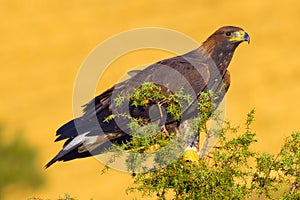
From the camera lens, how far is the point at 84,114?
815cm

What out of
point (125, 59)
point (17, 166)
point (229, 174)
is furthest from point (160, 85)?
point (125, 59)

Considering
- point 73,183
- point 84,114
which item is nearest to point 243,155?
point 84,114

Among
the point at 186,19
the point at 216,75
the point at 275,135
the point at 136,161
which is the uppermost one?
the point at 186,19

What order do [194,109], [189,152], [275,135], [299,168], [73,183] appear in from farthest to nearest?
[275,135], [73,183], [194,109], [189,152], [299,168]

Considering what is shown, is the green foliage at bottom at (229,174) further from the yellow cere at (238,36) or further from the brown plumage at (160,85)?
the yellow cere at (238,36)

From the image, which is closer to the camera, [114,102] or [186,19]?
[114,102]

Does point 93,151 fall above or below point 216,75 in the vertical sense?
below

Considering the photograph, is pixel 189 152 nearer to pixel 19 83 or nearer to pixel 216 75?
pixel 216 75

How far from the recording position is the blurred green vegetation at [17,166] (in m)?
15.3

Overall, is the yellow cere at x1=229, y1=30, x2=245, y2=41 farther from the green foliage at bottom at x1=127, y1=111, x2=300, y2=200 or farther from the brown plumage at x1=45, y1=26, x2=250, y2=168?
the green foliage at bottom at x1=127, y1=111, x2=300, y2=200

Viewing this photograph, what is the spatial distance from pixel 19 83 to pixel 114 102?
16.8 meters

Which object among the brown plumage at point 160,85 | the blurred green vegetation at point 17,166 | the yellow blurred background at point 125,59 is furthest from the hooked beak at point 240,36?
the yellow blurred background at point 125,59

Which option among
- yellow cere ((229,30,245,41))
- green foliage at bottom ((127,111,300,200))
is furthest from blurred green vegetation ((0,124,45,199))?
green foliage at bottom ((127,111,300,200))

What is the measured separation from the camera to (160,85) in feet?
26.6
